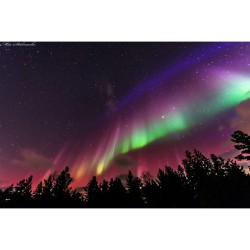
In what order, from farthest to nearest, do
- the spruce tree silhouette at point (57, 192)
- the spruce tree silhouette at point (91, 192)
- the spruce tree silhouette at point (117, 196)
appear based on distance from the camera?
the spruce tree silhouette at point (57, 192) → the spruce tree silhouette at point (91, 192) → the spruce tree silhouette at point (117, 196)

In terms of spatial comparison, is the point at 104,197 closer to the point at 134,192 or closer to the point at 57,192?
the point at 134,192

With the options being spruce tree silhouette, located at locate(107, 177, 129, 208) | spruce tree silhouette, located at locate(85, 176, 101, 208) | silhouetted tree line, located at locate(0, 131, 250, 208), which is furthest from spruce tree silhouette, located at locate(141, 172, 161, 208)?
spruce tree silhouette, located at locate(85, 176, 101, 208)

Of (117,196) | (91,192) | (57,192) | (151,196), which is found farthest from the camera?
(57,192)

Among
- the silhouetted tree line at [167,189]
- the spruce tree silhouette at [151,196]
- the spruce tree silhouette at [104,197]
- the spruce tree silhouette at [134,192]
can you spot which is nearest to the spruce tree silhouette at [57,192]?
the silhouetted tree line at [167,189]

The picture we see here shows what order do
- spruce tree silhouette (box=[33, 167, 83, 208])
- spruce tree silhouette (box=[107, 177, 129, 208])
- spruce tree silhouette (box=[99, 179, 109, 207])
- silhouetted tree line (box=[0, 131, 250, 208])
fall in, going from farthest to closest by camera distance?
spruce tree silhouette (box=[33, 167, 83, 208]) < spruce tree silhouette (box=[107, 177, 129, 208]) < spruce tree silhouette (box=[99, 179, 109, 207]) < silhouetted tree line (box=[0, 131, 250, 208])

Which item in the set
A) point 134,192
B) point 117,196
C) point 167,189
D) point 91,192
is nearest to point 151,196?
point 134,192

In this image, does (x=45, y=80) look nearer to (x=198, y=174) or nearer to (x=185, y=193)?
(x=185, y=193)

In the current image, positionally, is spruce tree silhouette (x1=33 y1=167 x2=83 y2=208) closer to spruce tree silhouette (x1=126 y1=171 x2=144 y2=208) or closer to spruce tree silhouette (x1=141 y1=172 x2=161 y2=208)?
spruce tree silhouette (x1=126 y1=171 x2=144 y2=208)

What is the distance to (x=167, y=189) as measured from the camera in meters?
5.76

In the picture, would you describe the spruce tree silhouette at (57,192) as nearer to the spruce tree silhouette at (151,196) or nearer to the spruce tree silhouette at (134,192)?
the spruce tree silhouette at (134,192)

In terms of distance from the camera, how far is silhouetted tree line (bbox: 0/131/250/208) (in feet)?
14.1

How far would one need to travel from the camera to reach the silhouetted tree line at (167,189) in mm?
4312

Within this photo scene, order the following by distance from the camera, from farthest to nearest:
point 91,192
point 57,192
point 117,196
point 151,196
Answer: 1. point 57,192
2. point 91,192
3. point 117,196
4. point 151,196

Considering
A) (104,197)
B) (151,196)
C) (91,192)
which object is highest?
(91,192)
